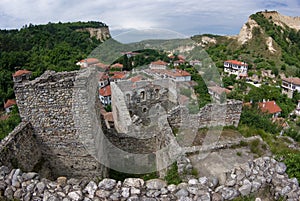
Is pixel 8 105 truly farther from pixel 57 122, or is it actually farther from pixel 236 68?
pixel 236 68

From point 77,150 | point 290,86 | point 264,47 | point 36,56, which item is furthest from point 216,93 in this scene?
point 264,47

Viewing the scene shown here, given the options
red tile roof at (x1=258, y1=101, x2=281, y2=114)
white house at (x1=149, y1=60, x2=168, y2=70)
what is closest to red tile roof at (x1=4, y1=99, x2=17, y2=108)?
white house at (x1=149, y1=60, x2=168, y2=70)

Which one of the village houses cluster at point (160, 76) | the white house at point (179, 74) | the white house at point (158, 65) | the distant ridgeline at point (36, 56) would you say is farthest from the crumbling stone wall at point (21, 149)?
the distant ridgeline at point (36, 56)

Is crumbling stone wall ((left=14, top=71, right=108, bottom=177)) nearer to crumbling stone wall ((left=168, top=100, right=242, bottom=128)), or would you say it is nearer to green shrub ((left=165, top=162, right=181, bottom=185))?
green shrub ((left=165, top=162, right=181, bottom=185))

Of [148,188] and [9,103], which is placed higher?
[148,188]

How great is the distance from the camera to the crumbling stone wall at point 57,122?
572 centimetres

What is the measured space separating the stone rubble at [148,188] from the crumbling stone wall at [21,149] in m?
1.49

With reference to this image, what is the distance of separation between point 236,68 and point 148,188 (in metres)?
63.0

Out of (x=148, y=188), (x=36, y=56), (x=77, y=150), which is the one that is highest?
(x=36, y=56)

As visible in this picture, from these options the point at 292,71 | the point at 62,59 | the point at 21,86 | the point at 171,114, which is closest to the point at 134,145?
the point at 171,114

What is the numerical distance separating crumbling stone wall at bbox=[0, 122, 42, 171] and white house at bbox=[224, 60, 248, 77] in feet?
197

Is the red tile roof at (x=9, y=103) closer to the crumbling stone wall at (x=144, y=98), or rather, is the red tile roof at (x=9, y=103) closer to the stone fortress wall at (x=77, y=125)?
→ the crumbling stone wall at (x=144, y=98)

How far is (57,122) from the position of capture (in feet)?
20.0

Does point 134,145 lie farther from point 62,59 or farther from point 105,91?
point 62,59
